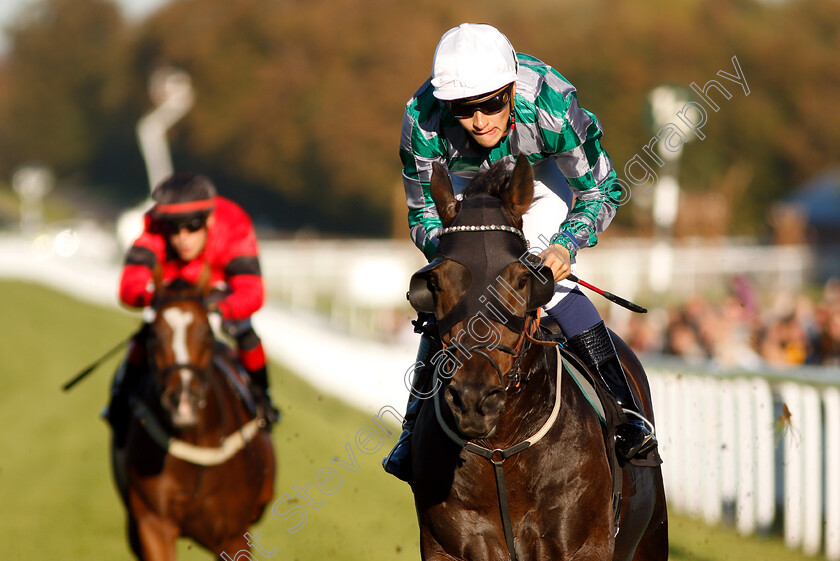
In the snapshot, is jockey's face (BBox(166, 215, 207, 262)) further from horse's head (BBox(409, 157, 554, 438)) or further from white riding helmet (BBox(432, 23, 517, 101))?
horse's head (BBox(409, 157, 554, 438))

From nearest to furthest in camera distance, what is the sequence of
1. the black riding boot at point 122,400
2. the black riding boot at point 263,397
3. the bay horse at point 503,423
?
1. the bay horse at point 503,423
2. the black riding boot at point 122,400
3. the black riding boot at point 263,397

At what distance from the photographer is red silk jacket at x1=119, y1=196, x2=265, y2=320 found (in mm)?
5312

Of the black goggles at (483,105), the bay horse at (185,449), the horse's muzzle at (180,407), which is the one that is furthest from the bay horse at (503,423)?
the bay horse at (185,449)

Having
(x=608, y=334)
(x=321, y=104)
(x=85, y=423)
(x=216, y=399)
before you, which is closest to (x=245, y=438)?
(x=216, y=399)

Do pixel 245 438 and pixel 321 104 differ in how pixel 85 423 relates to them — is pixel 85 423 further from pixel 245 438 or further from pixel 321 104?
pixel 321 104

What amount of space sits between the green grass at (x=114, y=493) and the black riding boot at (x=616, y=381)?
5.83 feet

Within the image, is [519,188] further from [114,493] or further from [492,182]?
[114,493]

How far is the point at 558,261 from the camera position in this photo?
330 cm

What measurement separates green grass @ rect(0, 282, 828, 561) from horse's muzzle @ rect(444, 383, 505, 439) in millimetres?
2478

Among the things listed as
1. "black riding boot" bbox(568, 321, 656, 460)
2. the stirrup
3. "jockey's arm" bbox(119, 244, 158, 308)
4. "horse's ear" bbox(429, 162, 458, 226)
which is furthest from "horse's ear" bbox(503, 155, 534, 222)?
"jockey's arm" bbox(119, 244, 158, 308)

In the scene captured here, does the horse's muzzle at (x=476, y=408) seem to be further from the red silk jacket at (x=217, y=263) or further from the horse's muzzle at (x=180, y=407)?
the red silk jacket at (x=217, y=263)

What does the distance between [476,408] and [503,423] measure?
461mm

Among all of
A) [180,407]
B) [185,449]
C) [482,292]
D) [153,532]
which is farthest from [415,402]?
[153,532]

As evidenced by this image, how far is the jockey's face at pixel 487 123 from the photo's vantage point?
11.3ft
